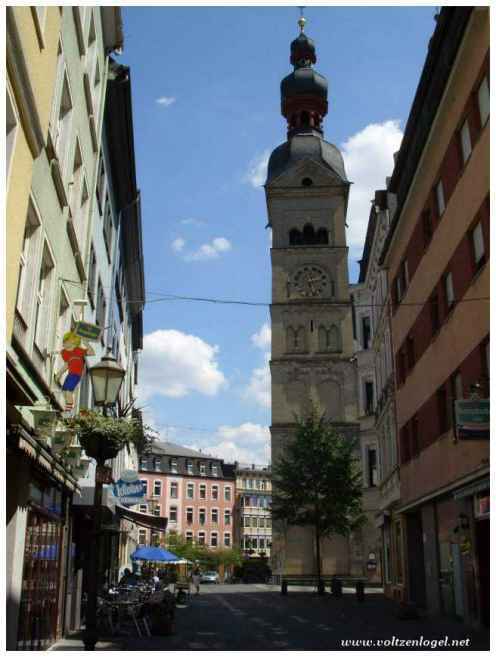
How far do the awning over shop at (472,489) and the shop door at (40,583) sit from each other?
30.6ft

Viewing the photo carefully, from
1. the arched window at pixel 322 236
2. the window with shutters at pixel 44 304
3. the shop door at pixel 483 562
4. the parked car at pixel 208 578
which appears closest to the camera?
the window with shutters at pixel 44 304

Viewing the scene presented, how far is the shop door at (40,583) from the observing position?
1359 cm

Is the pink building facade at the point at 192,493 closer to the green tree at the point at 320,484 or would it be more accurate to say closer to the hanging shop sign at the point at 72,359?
the green tree at the point at 320,484

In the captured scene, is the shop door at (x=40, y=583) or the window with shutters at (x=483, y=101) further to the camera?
the window with shutters at (x=483, y=101)

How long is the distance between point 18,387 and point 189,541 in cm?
9514

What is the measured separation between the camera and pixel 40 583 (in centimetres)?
1502

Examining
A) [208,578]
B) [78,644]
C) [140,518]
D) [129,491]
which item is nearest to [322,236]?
[208,578]

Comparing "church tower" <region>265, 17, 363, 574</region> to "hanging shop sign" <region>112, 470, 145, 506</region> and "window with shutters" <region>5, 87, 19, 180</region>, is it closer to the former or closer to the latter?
"hanging shop sign" <region>112, 470, 145, 506</region>

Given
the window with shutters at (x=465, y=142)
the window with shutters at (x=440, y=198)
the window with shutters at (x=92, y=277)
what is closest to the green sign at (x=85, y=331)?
the window with shutters at (x=92, y=277)

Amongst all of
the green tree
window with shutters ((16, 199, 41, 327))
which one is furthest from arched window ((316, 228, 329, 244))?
window with shutters ((16, 199, 41, 327))

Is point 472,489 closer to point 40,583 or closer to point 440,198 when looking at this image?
point 440,198

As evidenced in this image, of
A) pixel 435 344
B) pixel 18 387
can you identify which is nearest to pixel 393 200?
pixel 435 344

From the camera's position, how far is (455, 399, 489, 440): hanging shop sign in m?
14.5

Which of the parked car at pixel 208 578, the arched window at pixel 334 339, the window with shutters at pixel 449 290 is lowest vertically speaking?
the parked car at pixel 208 578
